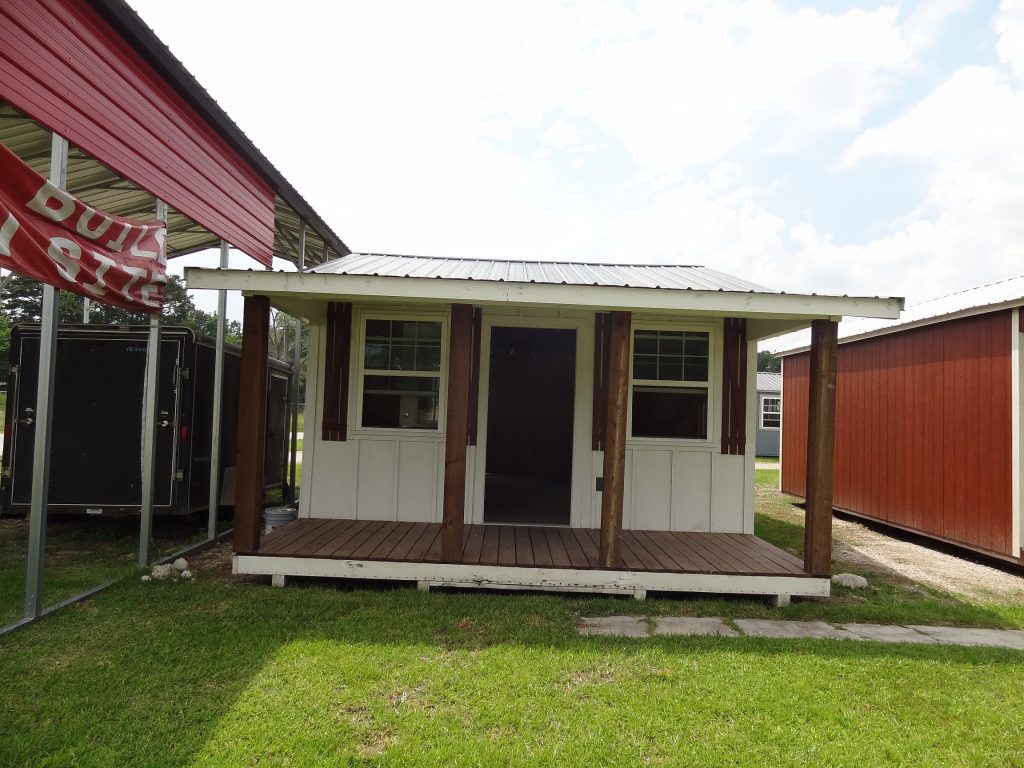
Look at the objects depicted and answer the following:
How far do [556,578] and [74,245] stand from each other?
3.51m

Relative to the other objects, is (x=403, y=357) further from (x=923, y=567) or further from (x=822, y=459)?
(x=923, y=567)

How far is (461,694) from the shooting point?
8.84ft

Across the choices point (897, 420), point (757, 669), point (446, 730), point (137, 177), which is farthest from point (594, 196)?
point (446, 730)

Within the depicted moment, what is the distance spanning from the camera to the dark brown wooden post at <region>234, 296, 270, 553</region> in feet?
13.4

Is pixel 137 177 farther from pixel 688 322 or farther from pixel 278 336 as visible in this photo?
pixel 278 336

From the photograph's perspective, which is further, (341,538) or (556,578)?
(341,538)

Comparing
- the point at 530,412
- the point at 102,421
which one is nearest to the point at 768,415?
the point at 530,412

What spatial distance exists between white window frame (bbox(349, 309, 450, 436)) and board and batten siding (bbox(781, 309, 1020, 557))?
5.06 metres

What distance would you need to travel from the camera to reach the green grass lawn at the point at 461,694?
2.28 meters

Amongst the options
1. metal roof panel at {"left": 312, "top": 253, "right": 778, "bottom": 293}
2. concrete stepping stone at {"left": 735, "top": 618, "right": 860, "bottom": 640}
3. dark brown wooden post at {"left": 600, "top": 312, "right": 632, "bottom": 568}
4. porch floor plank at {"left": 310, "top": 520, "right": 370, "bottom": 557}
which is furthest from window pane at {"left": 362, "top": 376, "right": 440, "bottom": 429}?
concrete stepping stone at {"left": 735, "top": 618, "right": 860, "bottom": 640}

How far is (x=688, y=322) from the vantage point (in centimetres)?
543

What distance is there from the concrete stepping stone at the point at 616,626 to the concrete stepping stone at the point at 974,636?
176cm

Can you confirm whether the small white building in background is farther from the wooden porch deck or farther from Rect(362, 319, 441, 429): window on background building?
Rect(362, 319, 441, 429): window on background building

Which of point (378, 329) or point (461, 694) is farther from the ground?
Answer: point (378, 329)
